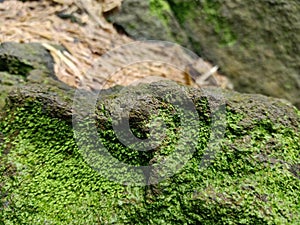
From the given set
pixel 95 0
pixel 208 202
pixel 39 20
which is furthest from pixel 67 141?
pixel 95 0

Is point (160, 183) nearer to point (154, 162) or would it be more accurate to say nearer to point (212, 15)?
point (154, 162)

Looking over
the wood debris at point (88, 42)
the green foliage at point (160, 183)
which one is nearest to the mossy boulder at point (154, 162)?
the green foliage at point (160, 183)

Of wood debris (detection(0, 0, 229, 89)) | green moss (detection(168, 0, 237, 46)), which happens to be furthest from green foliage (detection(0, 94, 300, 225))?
green moss (detection(168, 0, 237, 46))

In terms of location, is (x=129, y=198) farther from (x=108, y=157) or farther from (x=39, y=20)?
(x=39, y=20)

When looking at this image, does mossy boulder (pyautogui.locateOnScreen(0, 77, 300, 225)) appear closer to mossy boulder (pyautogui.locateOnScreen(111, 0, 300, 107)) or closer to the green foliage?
the green foliage

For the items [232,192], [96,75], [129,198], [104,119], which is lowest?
[96,75]

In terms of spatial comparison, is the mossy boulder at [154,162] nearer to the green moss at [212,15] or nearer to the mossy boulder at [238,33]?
the mossy boulder at [238,33]
